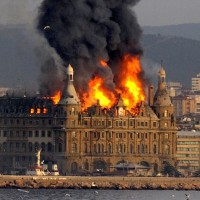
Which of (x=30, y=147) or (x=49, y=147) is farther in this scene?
(x=30, y=147)

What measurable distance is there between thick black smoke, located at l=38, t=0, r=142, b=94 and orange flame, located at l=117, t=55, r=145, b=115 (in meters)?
0.91

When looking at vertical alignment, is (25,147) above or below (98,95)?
below

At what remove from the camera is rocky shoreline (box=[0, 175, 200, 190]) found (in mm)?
145375

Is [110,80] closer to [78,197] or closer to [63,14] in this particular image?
[63,14]

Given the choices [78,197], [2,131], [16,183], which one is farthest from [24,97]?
[78,197]

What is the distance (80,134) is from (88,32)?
1038cm

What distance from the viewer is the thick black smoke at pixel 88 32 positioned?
171 meters

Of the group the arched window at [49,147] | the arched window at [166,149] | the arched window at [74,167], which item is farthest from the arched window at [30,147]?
the arched window at [166,149]

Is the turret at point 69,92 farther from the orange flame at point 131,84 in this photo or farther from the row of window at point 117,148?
the orange flame at point 131,84

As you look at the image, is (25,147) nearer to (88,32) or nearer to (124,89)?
(124,89)

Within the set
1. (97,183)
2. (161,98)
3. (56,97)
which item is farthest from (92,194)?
(161,98)

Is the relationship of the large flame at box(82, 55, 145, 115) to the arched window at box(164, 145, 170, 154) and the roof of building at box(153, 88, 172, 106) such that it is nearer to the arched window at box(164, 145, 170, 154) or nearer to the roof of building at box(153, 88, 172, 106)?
the roof of building at box(153, 88, 172, 106)

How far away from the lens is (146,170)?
166375 millimetres

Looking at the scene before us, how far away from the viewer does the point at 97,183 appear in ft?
484
